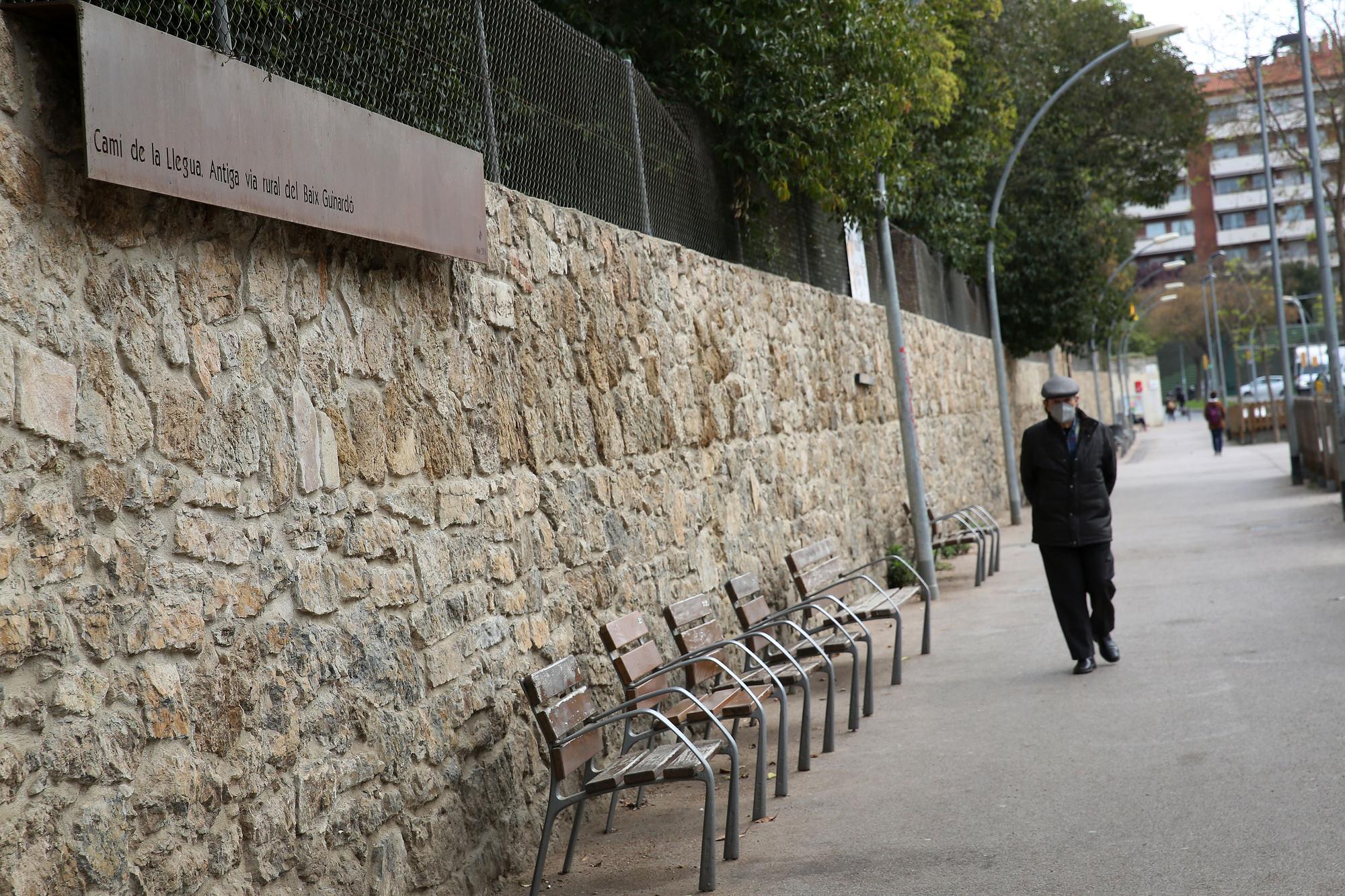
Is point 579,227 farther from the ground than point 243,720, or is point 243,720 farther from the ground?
point 579,227

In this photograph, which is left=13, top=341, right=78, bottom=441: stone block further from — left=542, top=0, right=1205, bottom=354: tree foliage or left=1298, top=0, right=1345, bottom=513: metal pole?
left=1298, top=0, right=1345, bottom=513: metal pole

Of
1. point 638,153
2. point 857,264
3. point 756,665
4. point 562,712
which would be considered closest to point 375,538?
point 562,712

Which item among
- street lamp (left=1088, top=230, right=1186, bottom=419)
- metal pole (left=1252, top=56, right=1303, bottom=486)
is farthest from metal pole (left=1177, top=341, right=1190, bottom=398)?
metal pole (left=1252, top=56, right=1303, bottom=486)

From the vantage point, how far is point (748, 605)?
8.09m

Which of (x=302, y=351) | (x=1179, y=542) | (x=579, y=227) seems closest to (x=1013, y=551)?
(x=1179, y=542)

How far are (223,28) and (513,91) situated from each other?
281 cm

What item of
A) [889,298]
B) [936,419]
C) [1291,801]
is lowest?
[1291,801]

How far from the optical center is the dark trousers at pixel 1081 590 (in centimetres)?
872

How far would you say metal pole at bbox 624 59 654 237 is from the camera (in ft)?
28.7

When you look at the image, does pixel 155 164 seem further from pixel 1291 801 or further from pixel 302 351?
pixel 1291 801

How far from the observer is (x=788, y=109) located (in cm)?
1099

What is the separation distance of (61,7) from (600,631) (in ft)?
11.3

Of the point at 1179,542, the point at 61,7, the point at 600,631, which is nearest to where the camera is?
the point at 61,7

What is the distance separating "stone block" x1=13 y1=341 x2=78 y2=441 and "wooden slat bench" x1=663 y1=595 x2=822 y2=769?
337 cm
